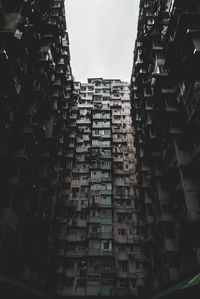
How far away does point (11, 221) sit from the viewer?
14.9 m

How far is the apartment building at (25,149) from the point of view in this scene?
15.3 meters

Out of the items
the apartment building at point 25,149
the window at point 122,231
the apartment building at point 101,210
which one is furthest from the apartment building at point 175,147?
the apartment building at point 25,149

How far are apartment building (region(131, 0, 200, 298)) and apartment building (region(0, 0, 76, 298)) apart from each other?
11341 millimetres

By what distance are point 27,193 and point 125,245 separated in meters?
16.9

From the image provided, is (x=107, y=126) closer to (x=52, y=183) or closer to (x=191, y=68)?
(x=52, y=183)

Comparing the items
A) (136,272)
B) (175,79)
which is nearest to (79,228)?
(136,272)

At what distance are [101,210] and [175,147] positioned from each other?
17.7m

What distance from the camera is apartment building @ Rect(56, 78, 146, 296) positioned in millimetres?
26094

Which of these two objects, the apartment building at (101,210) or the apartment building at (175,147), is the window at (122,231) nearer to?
the apartment building at (101,210)

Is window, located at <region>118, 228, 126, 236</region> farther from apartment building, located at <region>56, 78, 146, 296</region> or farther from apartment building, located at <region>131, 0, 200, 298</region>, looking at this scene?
apartment building, located at <region>131, 0, 200, 298</region>

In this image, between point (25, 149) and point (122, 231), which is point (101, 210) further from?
point (25, 149)

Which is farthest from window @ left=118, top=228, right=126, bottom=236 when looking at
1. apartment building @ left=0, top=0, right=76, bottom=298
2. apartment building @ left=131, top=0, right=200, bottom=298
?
apartment building @ left=0, top=0, right=76, bottom=298

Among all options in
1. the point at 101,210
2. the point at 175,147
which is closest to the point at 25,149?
the point at 175,147

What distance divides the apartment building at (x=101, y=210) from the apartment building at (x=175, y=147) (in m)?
4.34
